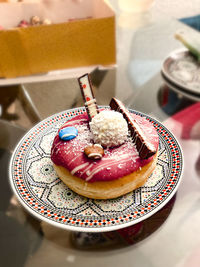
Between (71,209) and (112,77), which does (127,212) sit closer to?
(71,209)

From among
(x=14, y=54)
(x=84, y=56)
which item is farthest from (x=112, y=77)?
(x=14, y=54)

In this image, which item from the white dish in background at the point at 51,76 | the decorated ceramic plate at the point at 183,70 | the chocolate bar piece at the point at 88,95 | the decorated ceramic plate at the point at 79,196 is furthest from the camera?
the white dish in background at the point at 51,76

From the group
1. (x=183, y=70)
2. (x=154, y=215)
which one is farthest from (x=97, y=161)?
(x=183, y=70)

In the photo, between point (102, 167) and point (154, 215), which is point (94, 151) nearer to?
point (102, 167)

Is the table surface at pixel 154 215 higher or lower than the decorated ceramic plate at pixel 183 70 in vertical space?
lower

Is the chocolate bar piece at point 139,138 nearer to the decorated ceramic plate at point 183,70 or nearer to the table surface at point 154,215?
the table surface at point 154,215

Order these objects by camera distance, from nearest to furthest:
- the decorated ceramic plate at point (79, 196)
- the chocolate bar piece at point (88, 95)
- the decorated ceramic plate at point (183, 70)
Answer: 1. the decorated ceramic plate at point (79, 196)
2. the chocolate bar piece at point (88, 95)
3. the decorated ceramic plate at point (183, 70)

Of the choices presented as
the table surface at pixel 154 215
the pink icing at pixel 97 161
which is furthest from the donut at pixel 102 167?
the table surface at pixel 154 215
